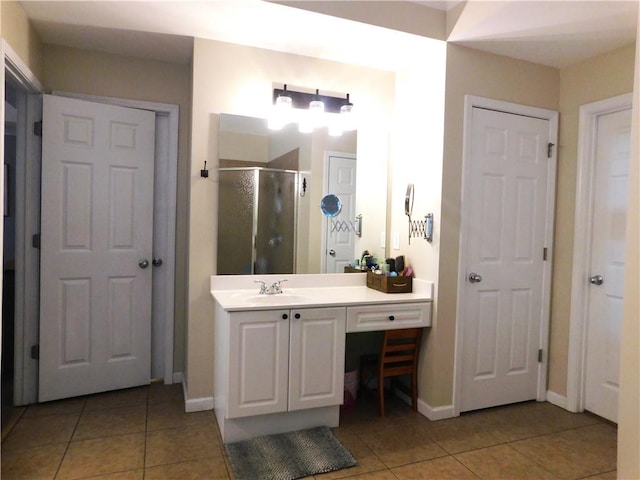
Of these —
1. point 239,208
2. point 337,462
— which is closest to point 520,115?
point 239,208

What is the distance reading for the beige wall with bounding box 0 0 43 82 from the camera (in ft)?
6.82

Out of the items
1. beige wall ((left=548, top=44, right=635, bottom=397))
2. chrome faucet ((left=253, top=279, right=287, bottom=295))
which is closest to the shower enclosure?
chrome faucet ((left=253, top=279, right=287, bottom=295))

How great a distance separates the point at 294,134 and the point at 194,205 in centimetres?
82

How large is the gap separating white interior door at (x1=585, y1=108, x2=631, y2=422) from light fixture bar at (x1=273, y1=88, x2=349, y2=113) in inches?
67.8

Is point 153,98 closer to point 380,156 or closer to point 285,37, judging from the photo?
point 285,37

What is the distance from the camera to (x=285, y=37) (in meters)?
2.62

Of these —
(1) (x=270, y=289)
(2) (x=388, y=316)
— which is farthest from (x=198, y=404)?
(2) (x=388, y=316)

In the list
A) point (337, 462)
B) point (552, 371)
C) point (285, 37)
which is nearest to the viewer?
point (337, 462)

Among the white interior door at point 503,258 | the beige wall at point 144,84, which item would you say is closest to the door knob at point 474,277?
the white interior door at point 503,258

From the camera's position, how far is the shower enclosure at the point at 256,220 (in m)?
2.75

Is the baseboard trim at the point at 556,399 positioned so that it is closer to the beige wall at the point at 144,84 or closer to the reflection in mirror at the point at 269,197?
the reflection in mirror at the point at 269,197

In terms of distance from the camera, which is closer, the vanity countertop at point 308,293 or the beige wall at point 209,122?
the vanity countertop at point 308,293

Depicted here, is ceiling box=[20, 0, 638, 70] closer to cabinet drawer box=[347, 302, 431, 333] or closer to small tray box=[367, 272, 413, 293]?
small tray box=[367, 272, 413, 293]

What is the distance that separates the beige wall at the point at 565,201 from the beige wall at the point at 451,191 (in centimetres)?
51
